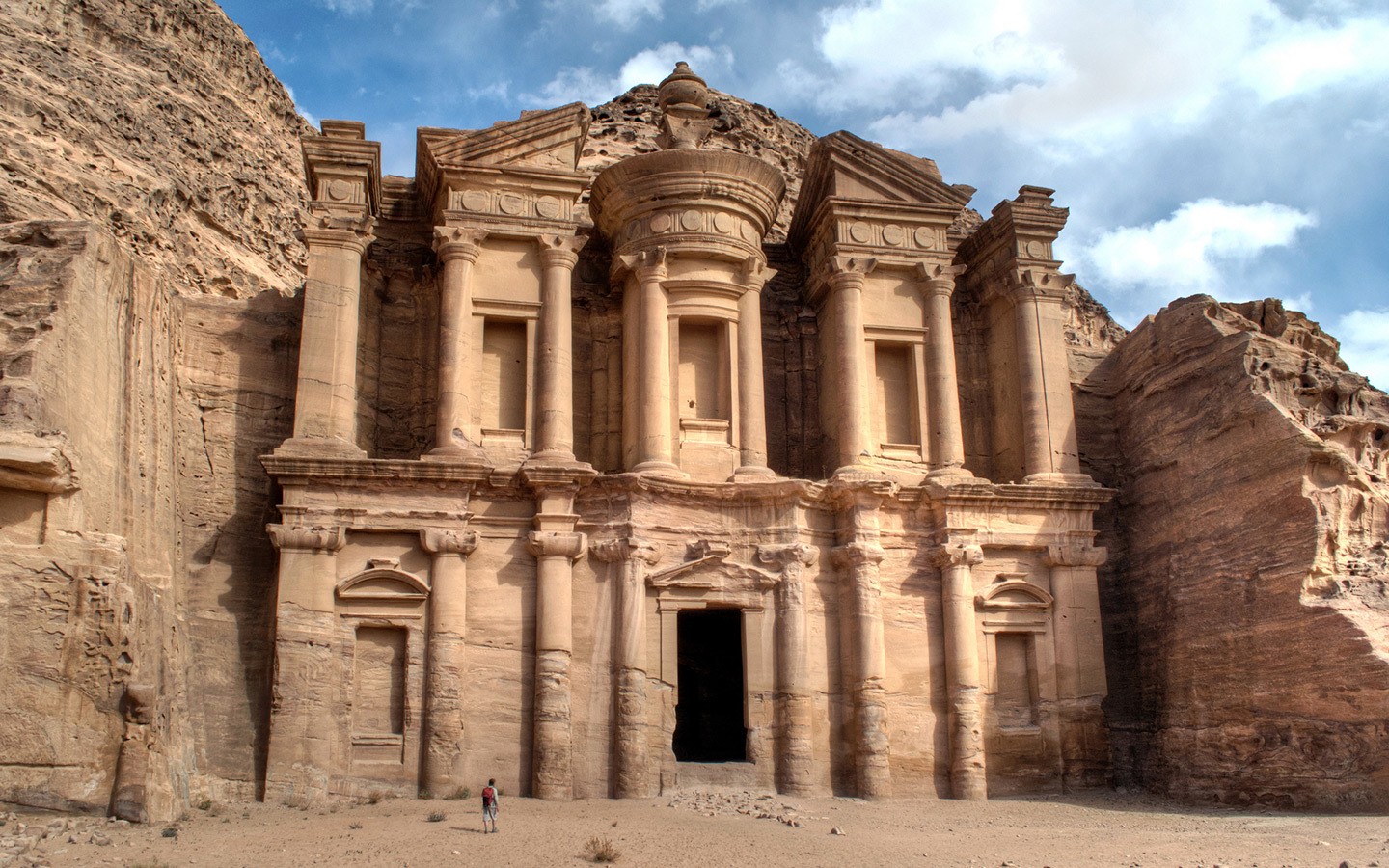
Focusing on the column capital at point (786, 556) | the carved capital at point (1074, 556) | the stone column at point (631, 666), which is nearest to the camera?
the stone column at point (631, 666)

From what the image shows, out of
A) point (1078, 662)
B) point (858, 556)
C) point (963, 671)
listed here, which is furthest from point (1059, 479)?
point (858, 556)

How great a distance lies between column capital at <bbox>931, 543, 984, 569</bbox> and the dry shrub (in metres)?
8.33

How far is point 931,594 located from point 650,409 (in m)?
5.56

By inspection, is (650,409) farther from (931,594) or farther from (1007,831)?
(1007,831)

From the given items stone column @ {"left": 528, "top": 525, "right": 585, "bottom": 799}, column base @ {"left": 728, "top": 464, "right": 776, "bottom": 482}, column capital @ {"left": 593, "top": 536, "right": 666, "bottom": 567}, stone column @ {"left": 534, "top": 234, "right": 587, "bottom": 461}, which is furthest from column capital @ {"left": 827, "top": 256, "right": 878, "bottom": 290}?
stone column @ {"left": 528, "top": 525, "right": 585, "bottom": 799}

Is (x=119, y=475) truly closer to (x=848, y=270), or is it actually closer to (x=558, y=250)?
(x=558, y=250)

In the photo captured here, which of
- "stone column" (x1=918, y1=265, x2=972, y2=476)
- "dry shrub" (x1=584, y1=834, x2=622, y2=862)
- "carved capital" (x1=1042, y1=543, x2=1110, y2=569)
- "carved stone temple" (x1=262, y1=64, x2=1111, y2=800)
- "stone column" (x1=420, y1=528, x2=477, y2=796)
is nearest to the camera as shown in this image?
"dry shrub" (x1=584, y1=834, x2=622, y2=862)

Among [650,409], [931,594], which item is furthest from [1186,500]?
[650,409]

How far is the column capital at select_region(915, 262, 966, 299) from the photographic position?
75.0 feet

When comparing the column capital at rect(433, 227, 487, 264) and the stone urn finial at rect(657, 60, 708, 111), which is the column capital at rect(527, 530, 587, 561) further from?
the stone urn finial at rect(657, 60, 708, 111)

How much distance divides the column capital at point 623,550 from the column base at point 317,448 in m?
3.90

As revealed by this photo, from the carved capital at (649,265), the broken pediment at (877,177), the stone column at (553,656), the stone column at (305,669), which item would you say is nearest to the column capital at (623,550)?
the stone column at (553,656)

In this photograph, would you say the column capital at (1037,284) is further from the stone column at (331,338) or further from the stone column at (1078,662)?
the stone column at (331,338)

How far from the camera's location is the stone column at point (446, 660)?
60.0 feet
